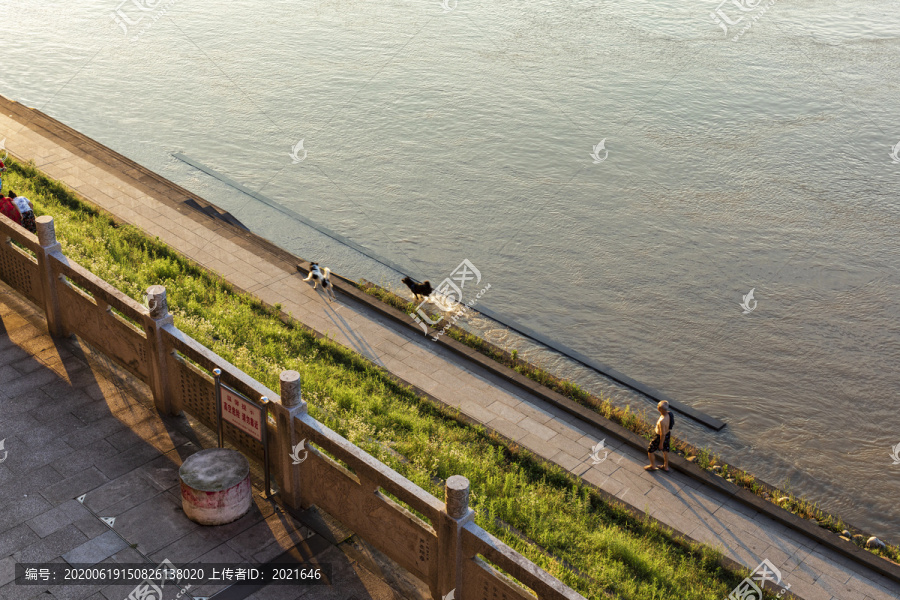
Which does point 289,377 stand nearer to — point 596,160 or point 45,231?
point 45,231

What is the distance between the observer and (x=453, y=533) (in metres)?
7.38

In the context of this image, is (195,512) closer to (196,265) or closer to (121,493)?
(121,493)

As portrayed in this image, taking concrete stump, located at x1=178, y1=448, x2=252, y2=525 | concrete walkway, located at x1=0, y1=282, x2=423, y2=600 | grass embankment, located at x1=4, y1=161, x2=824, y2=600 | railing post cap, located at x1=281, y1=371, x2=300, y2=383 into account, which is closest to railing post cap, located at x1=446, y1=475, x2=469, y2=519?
concrete walkway, located at x1=0, y1=282, x2=423, y2=600

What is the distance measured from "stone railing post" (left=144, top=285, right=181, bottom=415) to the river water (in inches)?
317

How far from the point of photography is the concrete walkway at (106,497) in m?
8.36

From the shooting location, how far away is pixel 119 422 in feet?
34.0

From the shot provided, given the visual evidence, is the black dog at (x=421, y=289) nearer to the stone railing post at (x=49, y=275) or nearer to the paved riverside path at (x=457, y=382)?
the paved riverside path at (x=457, y=382)

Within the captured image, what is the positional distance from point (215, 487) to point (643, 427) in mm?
7622

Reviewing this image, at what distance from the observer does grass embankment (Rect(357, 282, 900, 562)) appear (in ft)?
39.5

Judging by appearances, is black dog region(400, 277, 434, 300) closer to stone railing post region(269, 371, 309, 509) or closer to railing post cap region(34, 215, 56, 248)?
railing post cap region(34, 215, 56, 248)

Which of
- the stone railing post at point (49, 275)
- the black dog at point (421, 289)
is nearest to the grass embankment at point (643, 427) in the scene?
the black dog at point (421, 289)

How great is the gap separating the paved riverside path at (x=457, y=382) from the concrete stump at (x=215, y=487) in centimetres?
506

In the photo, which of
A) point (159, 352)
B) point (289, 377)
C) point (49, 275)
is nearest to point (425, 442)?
point (289, 377)

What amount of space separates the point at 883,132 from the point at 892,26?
1343cm
